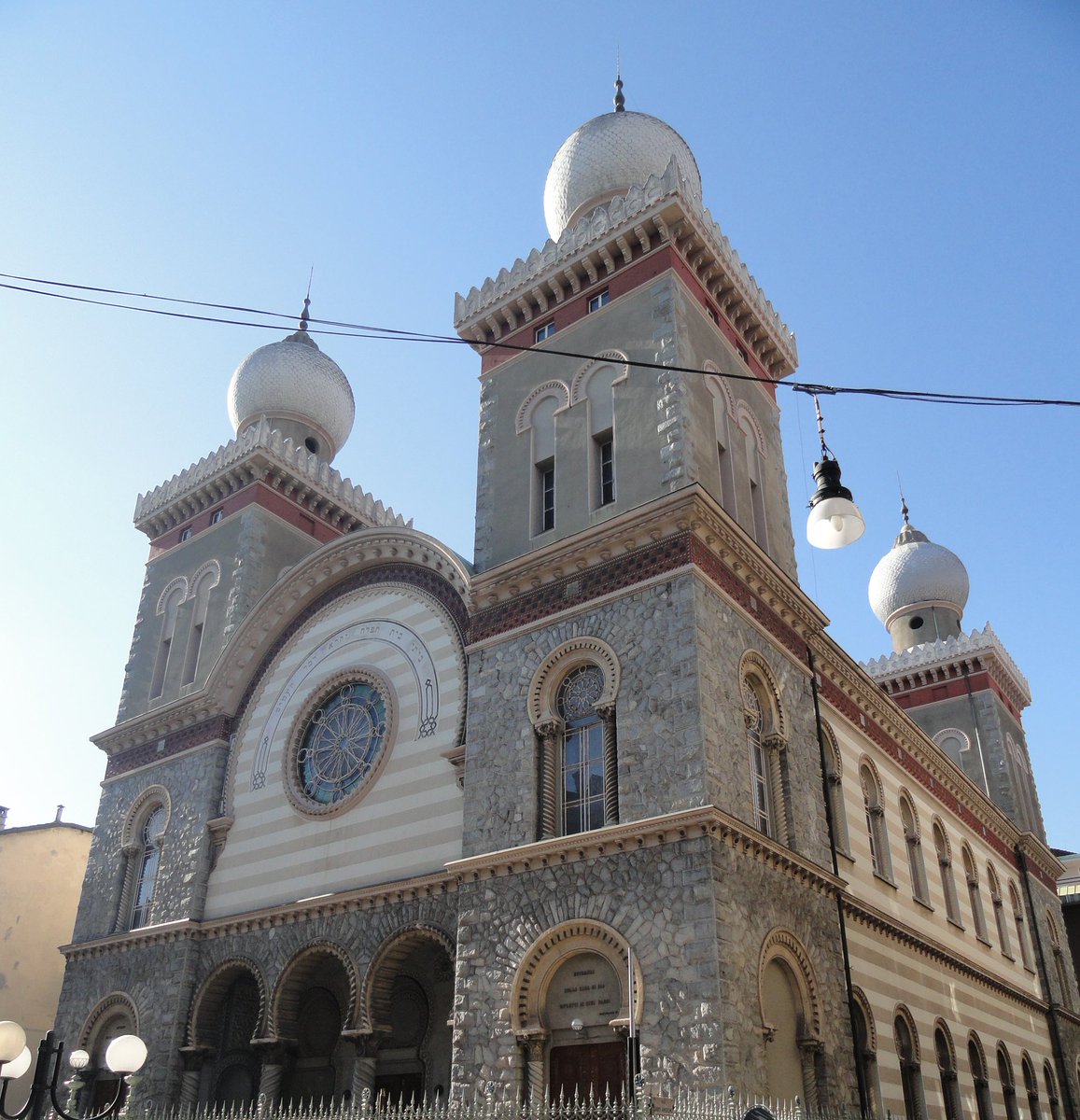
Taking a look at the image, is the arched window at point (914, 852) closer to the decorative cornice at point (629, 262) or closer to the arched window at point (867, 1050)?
the arched window at point (867, 1050)

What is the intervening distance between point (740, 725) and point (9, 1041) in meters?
11.2

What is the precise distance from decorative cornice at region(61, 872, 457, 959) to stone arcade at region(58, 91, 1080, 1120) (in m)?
0.07

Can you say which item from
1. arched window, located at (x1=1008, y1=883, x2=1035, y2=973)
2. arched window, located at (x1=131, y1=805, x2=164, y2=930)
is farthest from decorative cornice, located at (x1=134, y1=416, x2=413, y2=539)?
arched window, located at (x1=1008, y1=883, x2=1035, y2=973)

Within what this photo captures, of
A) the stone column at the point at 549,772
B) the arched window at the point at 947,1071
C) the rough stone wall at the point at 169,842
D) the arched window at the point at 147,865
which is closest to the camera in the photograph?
the stone column at the point at 549,772

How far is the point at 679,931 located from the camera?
15.7m

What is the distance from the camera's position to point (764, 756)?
19.4 metres

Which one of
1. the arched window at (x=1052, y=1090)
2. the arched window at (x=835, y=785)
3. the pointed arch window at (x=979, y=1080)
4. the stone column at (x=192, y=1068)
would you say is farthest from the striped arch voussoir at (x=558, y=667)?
the arched window at (x=1052, y=1090)

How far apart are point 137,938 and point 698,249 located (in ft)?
61.5

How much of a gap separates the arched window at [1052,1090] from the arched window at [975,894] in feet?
13.9

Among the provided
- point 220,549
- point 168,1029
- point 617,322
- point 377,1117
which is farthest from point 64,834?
point 617,322

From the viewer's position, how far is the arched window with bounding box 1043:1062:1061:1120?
29.2 m

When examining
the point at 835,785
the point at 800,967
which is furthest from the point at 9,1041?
the point at 835,785

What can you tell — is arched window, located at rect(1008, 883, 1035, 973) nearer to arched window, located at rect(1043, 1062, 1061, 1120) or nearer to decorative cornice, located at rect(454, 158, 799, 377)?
arched window, located at rect(1043, 1062, 1061, 1120)

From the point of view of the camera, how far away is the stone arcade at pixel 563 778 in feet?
55.2
